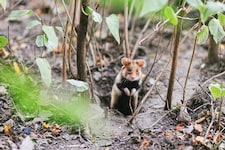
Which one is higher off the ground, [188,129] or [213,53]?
[213,53]

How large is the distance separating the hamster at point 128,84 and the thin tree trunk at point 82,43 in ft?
1.89

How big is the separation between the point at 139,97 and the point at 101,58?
0.50m

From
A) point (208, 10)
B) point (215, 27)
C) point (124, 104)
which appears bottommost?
point (124, 104)

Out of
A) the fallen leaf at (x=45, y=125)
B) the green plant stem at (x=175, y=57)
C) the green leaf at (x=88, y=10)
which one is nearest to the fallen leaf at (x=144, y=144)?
the green plant stem at (x=175, y=57)

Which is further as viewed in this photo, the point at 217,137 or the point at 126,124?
the point at 126,124

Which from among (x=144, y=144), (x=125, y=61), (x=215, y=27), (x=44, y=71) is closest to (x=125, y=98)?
(x=125, y=61)

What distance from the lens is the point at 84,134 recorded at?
10.5 ft

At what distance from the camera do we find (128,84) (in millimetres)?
4090

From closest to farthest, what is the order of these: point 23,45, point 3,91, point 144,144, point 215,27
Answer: point 215,27, point 144,144, point 3,91, point 23,45

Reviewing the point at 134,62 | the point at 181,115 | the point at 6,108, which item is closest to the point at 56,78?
the point at 134,62

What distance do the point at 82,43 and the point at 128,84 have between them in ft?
2.75

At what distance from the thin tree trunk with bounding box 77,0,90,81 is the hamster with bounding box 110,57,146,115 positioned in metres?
0.58

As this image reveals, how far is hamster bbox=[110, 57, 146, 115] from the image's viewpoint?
4.02 m

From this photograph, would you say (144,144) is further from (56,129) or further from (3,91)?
(3,91)
